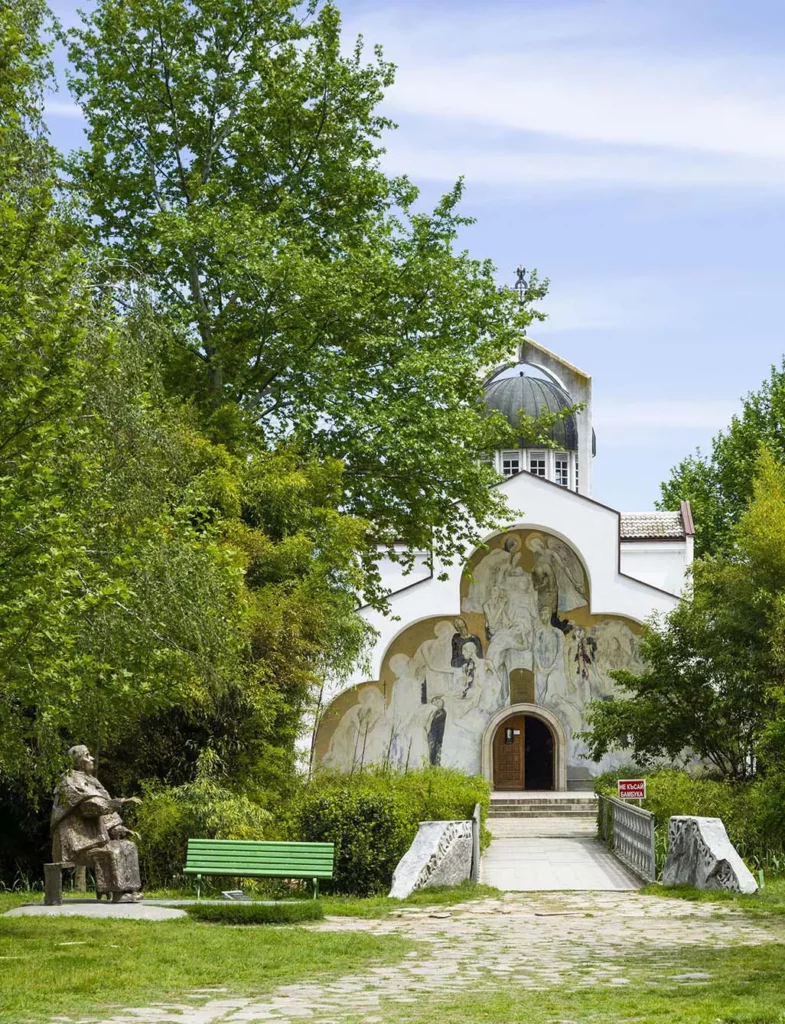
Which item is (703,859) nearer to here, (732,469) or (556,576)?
(556,576)

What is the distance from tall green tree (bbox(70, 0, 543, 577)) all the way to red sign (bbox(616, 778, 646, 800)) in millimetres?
6987

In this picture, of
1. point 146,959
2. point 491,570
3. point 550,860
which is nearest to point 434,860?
point 550,860

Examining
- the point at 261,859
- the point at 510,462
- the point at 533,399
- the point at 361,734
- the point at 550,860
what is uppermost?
the point at 533,399

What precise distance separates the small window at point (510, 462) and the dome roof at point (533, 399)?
46 centimetres

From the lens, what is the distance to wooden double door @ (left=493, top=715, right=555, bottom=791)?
3378 centimetres

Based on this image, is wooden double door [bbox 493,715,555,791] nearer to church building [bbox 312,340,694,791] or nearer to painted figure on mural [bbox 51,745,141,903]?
church building [bbox 312,340,694,791]

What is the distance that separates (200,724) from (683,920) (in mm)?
8419

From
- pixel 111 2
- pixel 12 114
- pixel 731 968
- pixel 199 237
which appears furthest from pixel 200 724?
pixel 111 2

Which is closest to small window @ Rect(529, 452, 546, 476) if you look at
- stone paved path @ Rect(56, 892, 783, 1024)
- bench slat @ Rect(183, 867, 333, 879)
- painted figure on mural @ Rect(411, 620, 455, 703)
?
painted figure on mural @ Rect(411, 620, 455, 703)

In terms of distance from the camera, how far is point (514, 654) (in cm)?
3347

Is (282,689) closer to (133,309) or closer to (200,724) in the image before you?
(200,724)

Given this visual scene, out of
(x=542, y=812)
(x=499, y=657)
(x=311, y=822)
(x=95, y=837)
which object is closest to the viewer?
(x=95, y=837)

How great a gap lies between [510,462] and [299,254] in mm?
17817

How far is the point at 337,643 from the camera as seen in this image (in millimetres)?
21859
